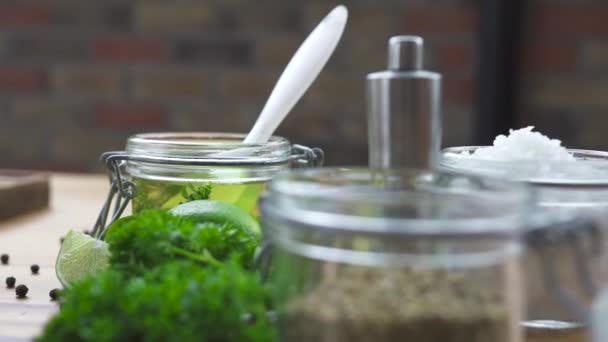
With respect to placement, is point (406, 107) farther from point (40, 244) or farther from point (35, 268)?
point (40, 244)

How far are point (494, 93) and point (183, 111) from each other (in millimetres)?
666

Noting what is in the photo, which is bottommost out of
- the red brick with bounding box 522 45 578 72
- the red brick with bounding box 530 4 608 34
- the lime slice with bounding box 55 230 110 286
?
the lime slice with bounding box 55 230 110 286

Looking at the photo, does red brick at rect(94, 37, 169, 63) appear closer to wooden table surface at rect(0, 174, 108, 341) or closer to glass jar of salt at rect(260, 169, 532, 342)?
wooden table surface at rect(0, 174, 108, 341)

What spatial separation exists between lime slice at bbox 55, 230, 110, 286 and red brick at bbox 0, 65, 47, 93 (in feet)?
4.66

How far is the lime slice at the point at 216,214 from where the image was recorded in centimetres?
60

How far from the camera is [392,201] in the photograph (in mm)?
455

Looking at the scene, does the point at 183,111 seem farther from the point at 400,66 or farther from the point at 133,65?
the point at 400,66

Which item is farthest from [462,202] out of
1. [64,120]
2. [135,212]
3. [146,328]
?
[64,120]

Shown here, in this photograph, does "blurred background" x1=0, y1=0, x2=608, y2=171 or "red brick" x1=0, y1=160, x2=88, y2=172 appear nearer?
"blurred background" x1=0, y1=0, x2=608, y2=171

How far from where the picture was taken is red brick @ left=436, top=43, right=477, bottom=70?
1838 millimetres

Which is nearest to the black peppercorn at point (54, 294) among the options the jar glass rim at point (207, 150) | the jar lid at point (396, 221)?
the jar glass rim at point (207, 150)

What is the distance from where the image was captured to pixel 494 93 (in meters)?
1.78

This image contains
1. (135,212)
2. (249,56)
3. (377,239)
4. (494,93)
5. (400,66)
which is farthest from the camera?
(249,56)

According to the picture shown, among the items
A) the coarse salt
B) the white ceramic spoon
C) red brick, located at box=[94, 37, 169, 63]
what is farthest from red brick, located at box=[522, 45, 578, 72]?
the coarse salt
